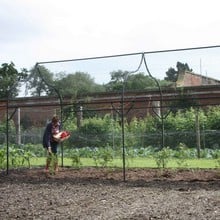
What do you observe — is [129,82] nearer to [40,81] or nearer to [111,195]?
[40,81]

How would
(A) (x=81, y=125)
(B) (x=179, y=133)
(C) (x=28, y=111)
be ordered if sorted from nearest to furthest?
(B) (x=179, y=133) → (A) (x=81, y=125) → (C) (x=28, y=111)

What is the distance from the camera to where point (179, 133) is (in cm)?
2438

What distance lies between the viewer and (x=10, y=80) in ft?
80.2

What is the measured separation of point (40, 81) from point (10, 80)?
23.5ft

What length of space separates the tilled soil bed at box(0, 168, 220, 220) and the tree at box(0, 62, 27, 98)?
3.11 m

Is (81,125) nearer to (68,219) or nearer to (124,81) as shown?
(124,81)

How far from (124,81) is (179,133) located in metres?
8.03

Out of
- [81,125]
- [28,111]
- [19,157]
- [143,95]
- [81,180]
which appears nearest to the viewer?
[81,180]

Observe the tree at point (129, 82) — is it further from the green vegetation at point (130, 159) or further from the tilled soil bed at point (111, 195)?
the tilled soil bed at point (111, 195)

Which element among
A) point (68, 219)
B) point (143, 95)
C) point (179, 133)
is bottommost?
point (68, 219)

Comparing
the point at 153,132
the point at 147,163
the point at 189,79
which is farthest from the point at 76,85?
the point at 153,132

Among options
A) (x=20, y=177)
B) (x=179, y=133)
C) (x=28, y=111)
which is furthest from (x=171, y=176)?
(x=28, y=111)

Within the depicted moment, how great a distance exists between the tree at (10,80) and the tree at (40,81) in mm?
392

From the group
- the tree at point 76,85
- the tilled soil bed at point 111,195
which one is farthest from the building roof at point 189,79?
the tilled soil bed at point 111,195
